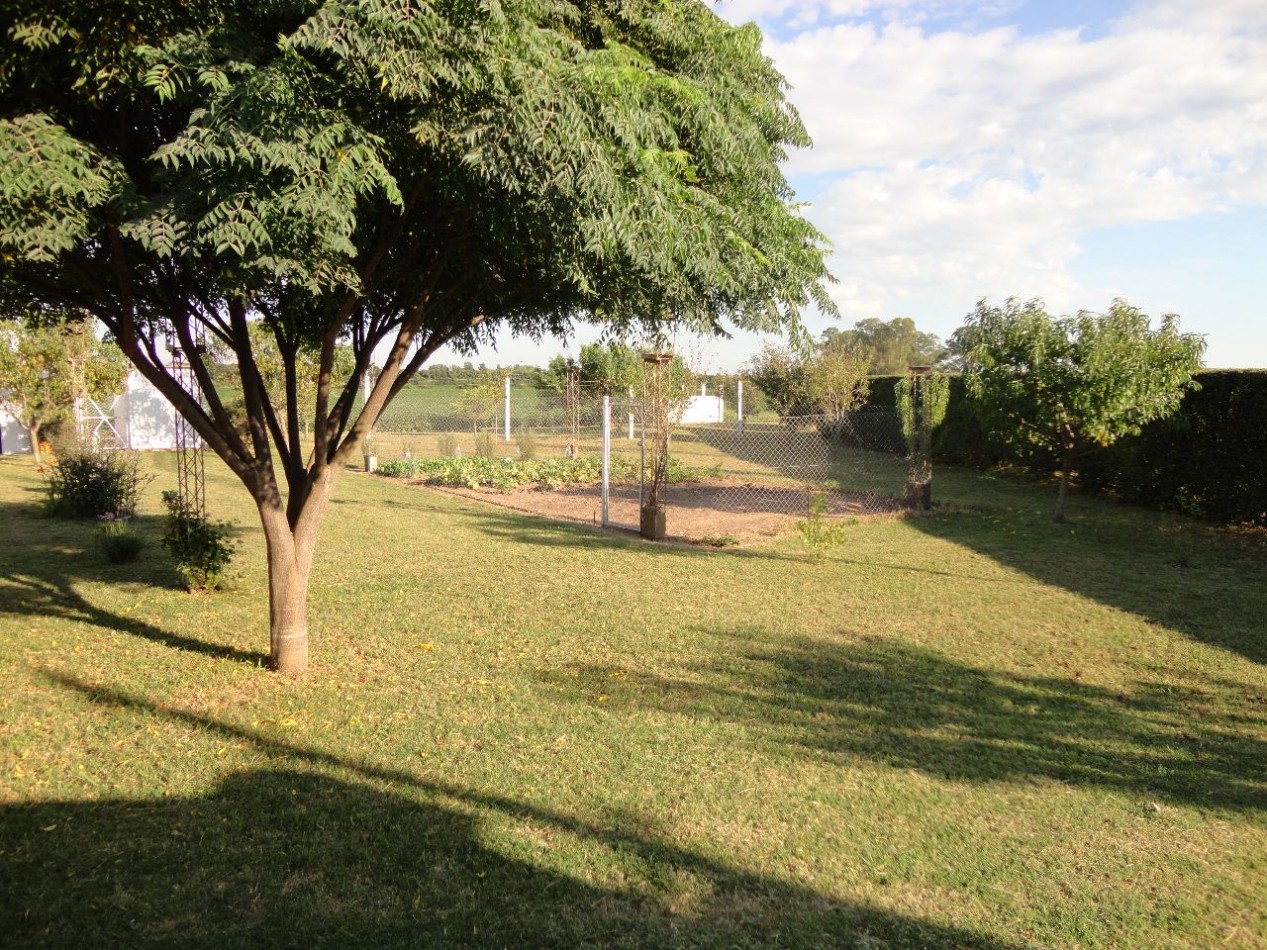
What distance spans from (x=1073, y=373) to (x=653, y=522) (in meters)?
6.03

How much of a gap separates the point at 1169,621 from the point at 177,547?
8.77 metres

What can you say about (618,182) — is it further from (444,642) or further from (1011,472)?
(1011,472)

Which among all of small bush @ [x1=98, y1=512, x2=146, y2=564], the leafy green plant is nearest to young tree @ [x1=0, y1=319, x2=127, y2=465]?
small bush @ [x1=98, y1=512, x2=146, y2=564]

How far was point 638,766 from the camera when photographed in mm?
4258

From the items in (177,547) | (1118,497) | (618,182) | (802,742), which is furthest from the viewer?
(1118,497)

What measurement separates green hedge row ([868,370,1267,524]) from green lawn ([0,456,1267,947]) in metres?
4.57

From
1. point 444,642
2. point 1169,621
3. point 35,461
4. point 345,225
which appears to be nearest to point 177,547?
point 444,642

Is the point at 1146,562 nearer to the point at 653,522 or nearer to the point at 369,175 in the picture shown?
the point at 653,522

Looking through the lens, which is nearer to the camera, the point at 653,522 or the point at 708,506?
the point at 653,522

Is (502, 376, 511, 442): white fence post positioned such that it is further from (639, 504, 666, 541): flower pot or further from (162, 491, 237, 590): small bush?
(162, 491, 237, 590): small bush

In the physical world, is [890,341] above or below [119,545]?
above

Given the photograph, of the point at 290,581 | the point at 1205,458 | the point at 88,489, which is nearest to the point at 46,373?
the point at 88,489

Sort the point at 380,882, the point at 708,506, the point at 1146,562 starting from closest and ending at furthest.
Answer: the point at 380,882
the point at 1146,562
the point at 708,506

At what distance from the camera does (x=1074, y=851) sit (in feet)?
11.6
